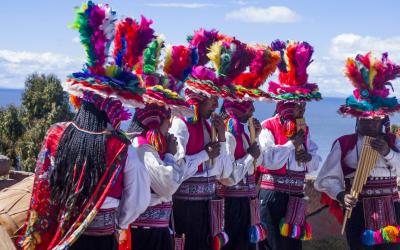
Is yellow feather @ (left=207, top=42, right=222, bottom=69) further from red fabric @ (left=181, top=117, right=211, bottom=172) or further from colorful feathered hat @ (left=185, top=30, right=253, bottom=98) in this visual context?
red fabric @ (left=181, top=117, right=211, bottom=172)

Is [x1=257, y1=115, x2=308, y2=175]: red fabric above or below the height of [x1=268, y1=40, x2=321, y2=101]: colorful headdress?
below

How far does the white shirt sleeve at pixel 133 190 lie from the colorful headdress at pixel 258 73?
2432mm

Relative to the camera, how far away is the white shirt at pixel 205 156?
6184 millimetres

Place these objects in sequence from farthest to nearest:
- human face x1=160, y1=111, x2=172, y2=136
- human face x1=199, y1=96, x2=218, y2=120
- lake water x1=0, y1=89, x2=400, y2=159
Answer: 1. lake water x1=0, y1=89, x2=400, y2=159
2. human face x1=199, y1=96, x2=218, y2=120
3. human face x1=160, y1=111, x2=172, y2=136

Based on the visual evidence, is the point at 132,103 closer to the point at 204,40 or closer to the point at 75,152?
the point at 75,152

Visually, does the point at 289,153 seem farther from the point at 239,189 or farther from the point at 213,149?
the point at 213,149

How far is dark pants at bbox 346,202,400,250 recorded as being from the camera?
6953 millimetres

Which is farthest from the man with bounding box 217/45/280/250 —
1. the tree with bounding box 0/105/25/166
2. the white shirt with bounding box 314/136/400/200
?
the tree with bounding box 0/105/25/166

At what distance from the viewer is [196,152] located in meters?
6.46

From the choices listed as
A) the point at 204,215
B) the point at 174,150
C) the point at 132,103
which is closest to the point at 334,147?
the point at 204,215

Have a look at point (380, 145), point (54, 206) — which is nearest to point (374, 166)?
point (380, 145)

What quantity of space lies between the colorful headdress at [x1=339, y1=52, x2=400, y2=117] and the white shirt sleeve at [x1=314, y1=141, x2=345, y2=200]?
429 mm

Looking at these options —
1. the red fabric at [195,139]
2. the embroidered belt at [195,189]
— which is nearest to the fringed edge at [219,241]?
the embroidered belt at [195,189]

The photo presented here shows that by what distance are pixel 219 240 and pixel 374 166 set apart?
5.52 feet
